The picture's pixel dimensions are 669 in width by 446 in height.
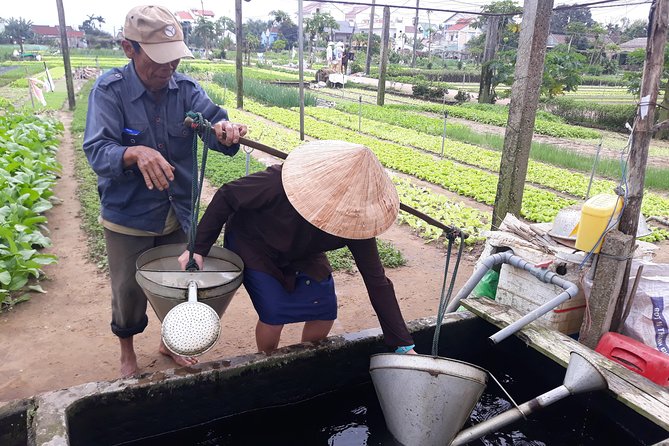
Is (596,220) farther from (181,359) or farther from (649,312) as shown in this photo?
(181,359)

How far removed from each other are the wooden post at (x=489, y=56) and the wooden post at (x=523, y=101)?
1527cm

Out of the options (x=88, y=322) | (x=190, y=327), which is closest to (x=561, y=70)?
(x=88, y=322)

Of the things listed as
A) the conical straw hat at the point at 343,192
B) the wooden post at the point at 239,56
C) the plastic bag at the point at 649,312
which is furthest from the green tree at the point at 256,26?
the conical straw hat at the point at 343,192

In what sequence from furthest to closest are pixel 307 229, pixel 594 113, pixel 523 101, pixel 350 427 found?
pixel 594 113, pixel 523 101, pixel 350 427, pixel 307 229

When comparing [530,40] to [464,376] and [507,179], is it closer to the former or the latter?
[507,179]

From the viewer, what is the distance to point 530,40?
4.93 m

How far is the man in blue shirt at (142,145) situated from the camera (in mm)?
2264

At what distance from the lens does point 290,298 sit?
2617 millimetres

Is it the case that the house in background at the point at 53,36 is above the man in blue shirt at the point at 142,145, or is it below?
above

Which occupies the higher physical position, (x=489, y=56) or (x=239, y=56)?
(x=489, y=56)

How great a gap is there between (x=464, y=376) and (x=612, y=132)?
1878 cm

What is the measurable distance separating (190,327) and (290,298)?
0.73m

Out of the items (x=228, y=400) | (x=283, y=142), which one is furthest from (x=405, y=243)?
(x=283, y=142)

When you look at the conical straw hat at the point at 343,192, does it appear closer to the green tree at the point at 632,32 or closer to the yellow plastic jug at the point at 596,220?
the yellow plastic jug at the point at 596,220
